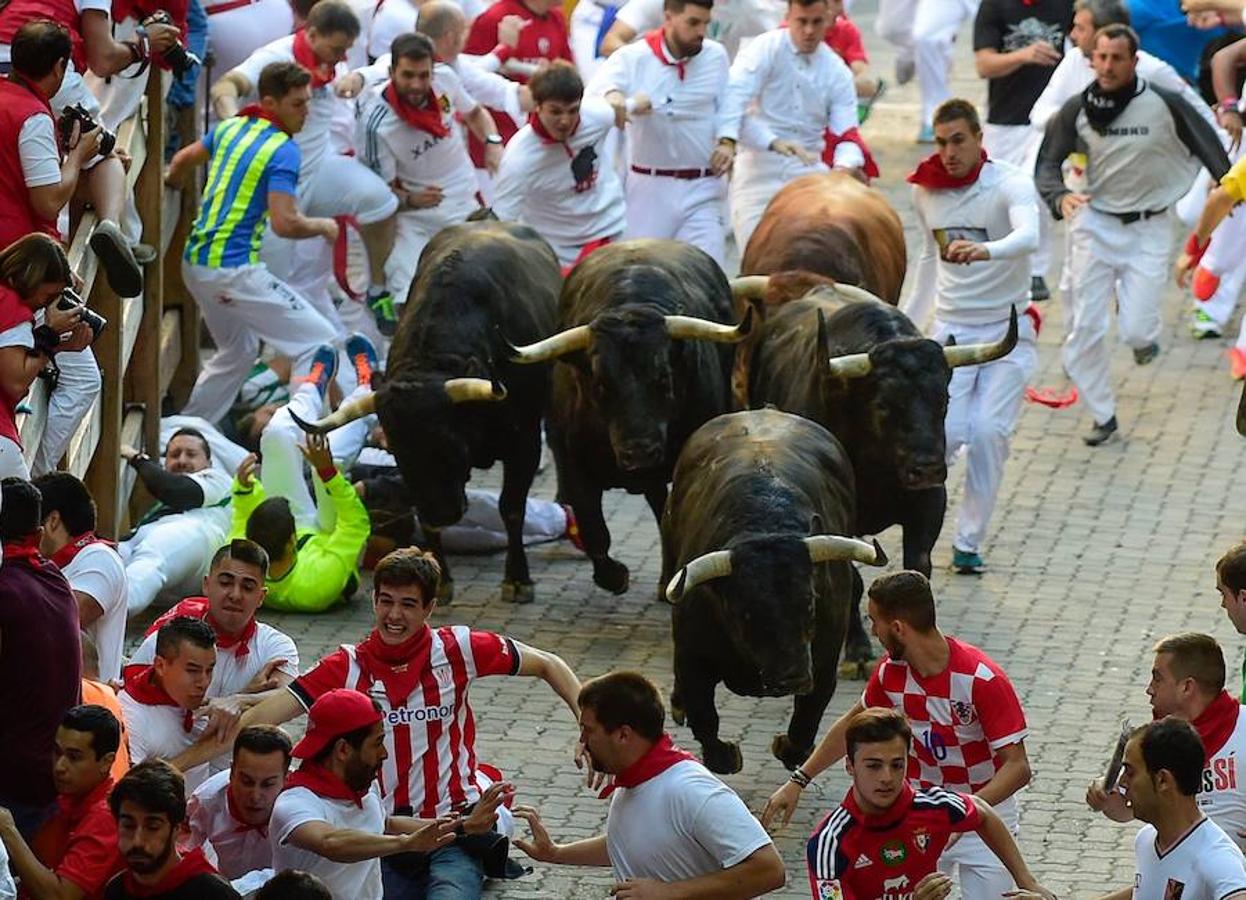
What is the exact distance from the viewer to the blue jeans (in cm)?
932

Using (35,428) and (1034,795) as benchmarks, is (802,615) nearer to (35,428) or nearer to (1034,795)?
(1034,795)

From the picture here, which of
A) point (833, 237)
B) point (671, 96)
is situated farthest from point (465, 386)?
point (671, 96)

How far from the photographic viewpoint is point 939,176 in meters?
13.9

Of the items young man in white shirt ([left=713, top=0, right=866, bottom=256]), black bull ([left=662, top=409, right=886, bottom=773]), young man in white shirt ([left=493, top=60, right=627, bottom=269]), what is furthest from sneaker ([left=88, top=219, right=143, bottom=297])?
young man in white shirt ([left=713, top=0, right=866, bottom=256])

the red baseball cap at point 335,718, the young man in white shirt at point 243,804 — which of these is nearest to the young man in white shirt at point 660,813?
the red baseball cap at point 335,718

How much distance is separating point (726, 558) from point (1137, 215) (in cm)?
657

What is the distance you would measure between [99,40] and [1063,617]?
17.9ft

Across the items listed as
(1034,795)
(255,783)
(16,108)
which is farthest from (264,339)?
(255,783)

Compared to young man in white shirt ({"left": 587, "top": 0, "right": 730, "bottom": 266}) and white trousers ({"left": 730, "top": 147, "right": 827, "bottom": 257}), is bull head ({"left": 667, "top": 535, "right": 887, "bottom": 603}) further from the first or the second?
white trousers ({"left": 730, "top": 147, "right": 827, "bottom": 257})

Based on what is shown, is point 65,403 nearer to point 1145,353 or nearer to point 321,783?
point 321,783

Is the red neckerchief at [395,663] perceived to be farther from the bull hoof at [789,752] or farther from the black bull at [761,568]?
the bull hoof at [789,752]

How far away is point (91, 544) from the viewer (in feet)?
30.9

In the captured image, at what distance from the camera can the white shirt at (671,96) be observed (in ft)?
53.8

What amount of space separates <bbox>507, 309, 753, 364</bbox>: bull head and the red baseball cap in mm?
4529
